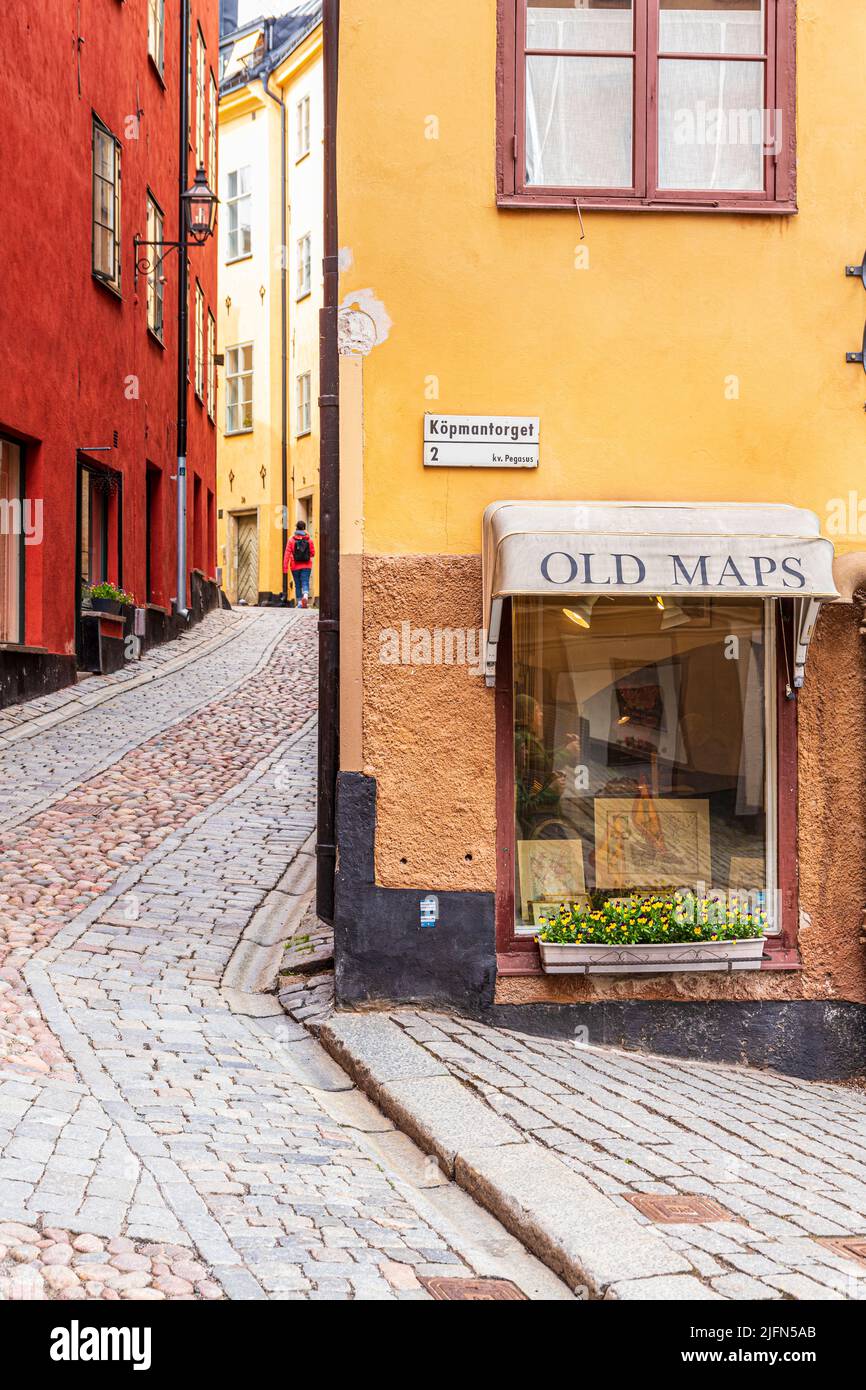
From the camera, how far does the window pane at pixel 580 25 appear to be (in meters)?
7.25

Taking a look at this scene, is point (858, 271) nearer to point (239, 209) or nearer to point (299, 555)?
point (299, 555)

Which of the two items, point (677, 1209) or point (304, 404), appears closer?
point (677, 1209)

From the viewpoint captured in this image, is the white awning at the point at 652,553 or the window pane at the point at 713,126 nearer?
the white awning at the point at 652,553

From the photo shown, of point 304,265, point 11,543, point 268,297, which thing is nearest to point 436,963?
point 11,543

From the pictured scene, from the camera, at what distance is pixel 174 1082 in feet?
19.5

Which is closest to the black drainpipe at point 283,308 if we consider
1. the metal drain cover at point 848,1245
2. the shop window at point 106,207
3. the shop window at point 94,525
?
the shop window at point 94,525

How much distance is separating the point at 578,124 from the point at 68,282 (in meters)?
10.2

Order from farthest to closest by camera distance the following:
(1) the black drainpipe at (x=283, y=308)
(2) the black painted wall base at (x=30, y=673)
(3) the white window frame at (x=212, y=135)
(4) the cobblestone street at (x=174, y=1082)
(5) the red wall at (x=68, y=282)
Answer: (1) the black drainpipe at (x=283, y=308) → (3) the white window frame at (x=212, y=135) → (5) the red wall at (x=68, y=282) → (2) the black painted wall base at (x=30, y=673) → (4) the cobblestone street at (x=174, y=1082)

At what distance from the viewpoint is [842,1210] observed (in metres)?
4.82

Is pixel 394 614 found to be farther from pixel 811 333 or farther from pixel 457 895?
pixel 811 333

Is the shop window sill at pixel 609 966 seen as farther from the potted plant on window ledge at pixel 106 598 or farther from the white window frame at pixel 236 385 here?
the white window frame at pixel 236 385

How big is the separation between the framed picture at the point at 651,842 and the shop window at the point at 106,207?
1223 centimetres

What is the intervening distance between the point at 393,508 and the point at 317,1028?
99.3 inches

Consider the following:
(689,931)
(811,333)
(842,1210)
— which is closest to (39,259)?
(811,333)
